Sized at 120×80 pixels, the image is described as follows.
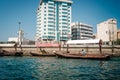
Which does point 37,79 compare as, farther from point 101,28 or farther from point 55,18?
point 101,28

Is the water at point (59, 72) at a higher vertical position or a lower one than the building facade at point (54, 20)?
lower

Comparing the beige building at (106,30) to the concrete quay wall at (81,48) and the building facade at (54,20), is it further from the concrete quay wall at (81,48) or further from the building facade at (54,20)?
the concrete quay wall at (81,48)

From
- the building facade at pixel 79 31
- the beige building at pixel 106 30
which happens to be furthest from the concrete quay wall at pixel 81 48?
the beige building at pixel 106 30

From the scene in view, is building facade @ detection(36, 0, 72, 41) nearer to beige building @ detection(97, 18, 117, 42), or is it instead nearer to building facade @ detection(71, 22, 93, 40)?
building facade @ detection(71, 22, 93, 40)

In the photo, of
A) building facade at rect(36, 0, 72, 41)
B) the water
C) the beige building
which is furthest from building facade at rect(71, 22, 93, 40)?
the water

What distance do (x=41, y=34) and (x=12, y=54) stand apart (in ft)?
162

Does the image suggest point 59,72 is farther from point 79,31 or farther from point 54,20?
point 79,31

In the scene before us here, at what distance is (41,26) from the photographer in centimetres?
11681

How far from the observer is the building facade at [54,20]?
374ft

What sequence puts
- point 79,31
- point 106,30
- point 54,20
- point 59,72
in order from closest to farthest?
point 59,72, point 54,20, point 79,31, point 106,30

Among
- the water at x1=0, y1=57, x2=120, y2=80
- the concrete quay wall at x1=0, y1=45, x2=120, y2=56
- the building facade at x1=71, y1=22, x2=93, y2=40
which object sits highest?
the building facade at x1=71, y1=22, x2=93, y2=40

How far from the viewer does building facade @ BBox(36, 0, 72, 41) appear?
11412 cm

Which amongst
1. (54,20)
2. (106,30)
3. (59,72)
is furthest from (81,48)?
(106,30)

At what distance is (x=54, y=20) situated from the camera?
117m
